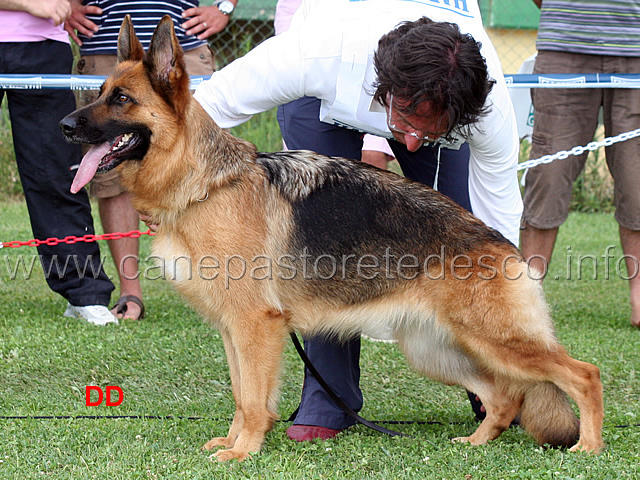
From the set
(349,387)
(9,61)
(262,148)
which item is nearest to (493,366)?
(349,387)

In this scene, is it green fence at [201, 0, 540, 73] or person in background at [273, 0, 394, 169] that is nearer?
person in background at [273, 0, 394, 169]

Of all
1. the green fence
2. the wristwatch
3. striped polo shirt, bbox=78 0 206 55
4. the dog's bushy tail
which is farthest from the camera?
the green fence

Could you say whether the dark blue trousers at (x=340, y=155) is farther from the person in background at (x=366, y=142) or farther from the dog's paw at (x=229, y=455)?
the person in background at (x=366, y=142)

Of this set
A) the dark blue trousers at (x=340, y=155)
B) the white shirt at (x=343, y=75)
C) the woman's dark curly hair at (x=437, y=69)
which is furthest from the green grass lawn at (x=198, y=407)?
the woman's dark curly hair at (x=437, y=69)

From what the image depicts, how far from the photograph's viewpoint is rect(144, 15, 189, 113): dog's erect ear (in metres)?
2.99

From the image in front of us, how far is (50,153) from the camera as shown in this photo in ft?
16.9

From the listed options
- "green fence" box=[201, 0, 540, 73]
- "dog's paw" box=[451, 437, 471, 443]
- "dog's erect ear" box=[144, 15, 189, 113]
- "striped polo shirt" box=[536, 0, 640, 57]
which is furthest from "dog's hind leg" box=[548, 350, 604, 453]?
"green fence" box=[201, 0, 540, 73]

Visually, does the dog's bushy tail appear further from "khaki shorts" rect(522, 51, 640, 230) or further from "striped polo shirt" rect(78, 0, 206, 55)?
"striped polo shirt" rect(78, 0, 206, 55)

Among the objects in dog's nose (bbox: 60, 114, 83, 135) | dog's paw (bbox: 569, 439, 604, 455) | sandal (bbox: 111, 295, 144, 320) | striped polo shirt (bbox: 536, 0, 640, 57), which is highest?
striped polo shirt (bbox: 536, 0, 640, 57)

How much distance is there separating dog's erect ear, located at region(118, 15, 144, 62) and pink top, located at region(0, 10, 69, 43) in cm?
214

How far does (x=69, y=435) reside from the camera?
10.6 ft

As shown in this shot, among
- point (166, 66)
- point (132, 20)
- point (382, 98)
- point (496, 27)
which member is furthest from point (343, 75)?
point (496, 27)

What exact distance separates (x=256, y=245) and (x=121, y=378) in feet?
5.06

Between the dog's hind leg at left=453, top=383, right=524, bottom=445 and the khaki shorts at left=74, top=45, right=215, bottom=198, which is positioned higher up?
the khaki shorts at left=74, top=45, right=215, bottom=198
